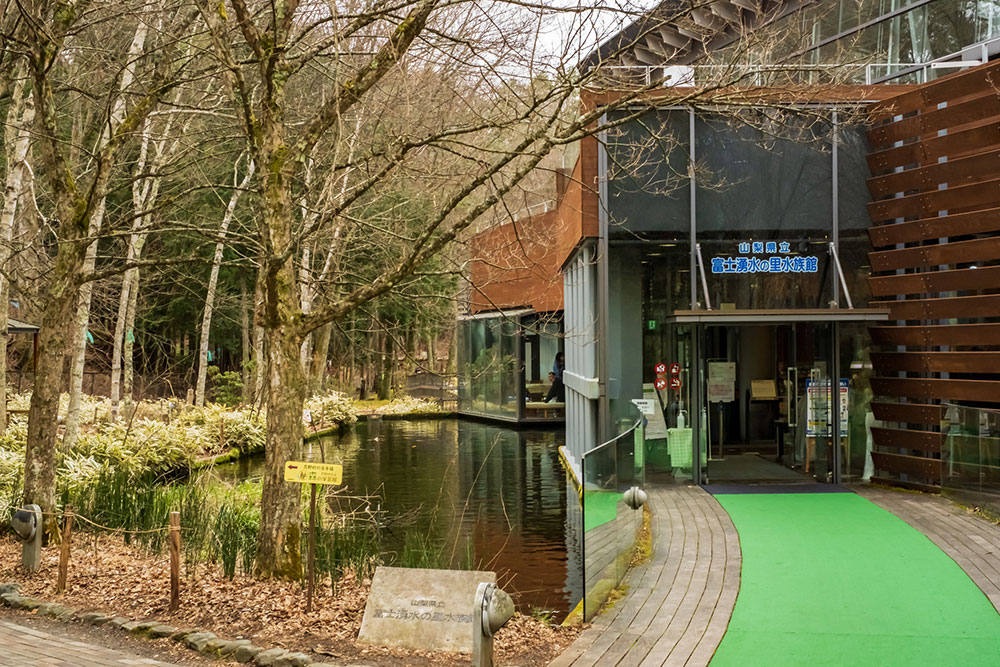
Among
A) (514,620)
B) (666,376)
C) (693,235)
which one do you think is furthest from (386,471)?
(514,620)

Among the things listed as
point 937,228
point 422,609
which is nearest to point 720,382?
point 937,228

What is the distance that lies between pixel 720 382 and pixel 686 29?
7103 millimetres

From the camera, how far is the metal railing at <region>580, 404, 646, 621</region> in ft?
26.0

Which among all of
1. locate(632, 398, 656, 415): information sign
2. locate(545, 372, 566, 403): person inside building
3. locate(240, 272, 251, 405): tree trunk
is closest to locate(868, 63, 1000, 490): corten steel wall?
locate(632, 398, 656, 415): information sign

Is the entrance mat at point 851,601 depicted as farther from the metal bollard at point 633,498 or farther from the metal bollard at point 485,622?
the metal bollard at point 485,622

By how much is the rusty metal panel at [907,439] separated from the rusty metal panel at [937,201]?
8.70 feet

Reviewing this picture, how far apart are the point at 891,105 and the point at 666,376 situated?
4.42 meters

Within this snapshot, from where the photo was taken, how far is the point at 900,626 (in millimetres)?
7145

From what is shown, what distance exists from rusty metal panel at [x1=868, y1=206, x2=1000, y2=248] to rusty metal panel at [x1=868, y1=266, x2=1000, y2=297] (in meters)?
0.43

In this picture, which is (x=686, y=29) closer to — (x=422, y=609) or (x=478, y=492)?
(x=422, y=609)

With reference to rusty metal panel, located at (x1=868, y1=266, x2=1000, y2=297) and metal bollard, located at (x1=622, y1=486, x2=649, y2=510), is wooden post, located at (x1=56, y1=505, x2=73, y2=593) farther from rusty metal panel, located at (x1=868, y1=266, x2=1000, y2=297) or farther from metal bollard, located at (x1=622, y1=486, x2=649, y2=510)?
rusty metal panel, located at (x1=868, y1=266, x2=1000, y2=297)

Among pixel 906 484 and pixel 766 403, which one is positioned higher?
pixel 766 403

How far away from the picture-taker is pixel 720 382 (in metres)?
14.2

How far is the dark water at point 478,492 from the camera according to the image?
34.2ft
